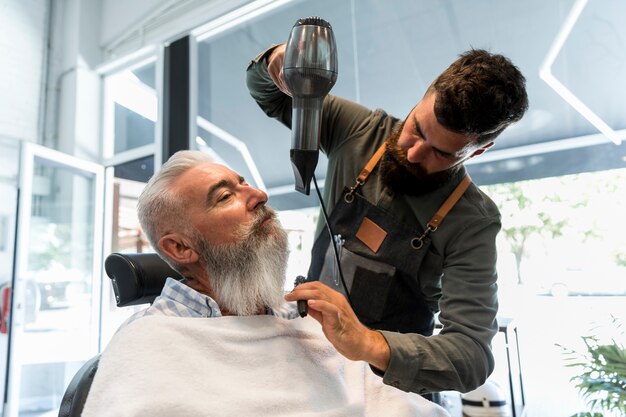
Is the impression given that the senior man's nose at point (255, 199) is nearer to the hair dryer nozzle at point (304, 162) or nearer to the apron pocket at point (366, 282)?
the hair dryer nozzle at point (304, 162)

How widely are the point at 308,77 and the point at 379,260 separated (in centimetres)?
56

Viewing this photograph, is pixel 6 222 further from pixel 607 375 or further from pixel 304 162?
pixel 607 375

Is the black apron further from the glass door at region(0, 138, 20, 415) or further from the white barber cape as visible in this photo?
the glass door at region(0, 138, 20, 415)

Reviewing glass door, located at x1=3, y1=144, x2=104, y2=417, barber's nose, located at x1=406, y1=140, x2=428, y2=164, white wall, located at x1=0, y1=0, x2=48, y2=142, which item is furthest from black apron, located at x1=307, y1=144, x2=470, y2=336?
white wall, located at x1=0, y1=0, x2=48, y2=142

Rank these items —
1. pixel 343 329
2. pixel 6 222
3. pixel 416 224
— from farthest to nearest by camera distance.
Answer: pixel 6 222 < pixel 416 224 < pixel 343 329

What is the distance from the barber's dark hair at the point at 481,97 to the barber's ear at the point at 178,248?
0.72 m

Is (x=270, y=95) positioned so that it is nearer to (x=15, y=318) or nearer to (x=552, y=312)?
(x=552, y=312)

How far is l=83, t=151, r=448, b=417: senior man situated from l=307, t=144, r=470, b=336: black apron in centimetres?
17

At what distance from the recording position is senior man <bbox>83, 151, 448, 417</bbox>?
0.96m

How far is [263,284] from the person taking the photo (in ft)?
3.99

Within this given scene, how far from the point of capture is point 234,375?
1.06 m

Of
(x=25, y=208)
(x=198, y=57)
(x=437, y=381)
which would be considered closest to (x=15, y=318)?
(x=25, y=208)

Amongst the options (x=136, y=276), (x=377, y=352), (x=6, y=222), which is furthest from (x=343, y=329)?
(x=6, y=222)

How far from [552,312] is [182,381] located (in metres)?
2.25
